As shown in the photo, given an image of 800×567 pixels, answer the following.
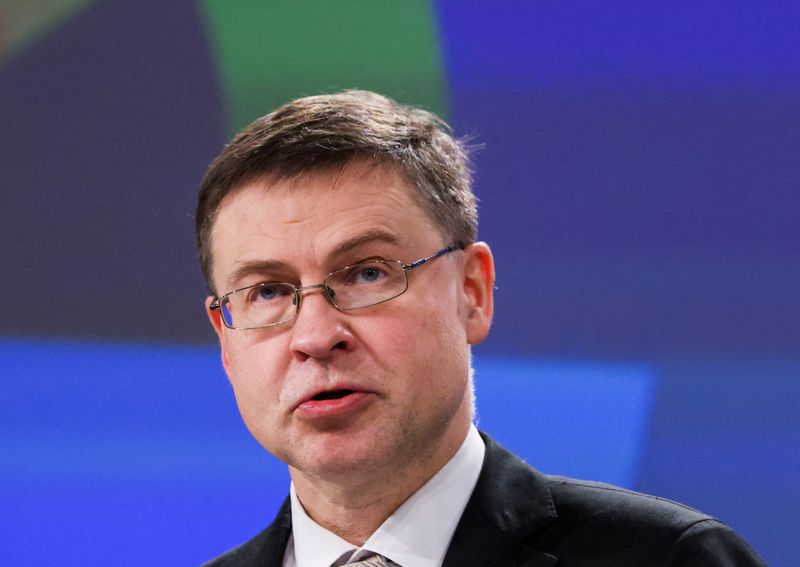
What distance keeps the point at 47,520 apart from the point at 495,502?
1.65m

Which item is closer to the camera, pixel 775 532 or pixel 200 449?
pixel 775 532

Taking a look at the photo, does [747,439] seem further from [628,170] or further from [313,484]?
[313,484]

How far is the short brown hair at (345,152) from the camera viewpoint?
223 centimetres

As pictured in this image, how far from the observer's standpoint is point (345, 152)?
2.23 meters

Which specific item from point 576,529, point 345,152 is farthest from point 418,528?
point 345,152

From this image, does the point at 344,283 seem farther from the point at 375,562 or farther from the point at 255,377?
the point at 375,562

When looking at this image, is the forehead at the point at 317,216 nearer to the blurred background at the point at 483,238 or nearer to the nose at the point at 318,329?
the nose at the point at 318,329

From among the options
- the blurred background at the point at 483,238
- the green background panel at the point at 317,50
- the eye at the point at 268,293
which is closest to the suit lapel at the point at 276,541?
the eye at the point at 268,293

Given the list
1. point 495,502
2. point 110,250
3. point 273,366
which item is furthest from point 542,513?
point 110,250

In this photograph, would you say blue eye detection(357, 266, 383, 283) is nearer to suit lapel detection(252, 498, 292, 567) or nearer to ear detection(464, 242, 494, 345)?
ear detection(464, 242, 494, 345)

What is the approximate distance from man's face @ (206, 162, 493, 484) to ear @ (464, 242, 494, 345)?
64 millimetres

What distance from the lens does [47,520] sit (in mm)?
3271

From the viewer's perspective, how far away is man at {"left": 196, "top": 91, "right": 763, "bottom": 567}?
82.7 inches

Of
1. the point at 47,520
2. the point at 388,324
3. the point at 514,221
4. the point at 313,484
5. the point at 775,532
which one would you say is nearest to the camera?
the point at 388,324
